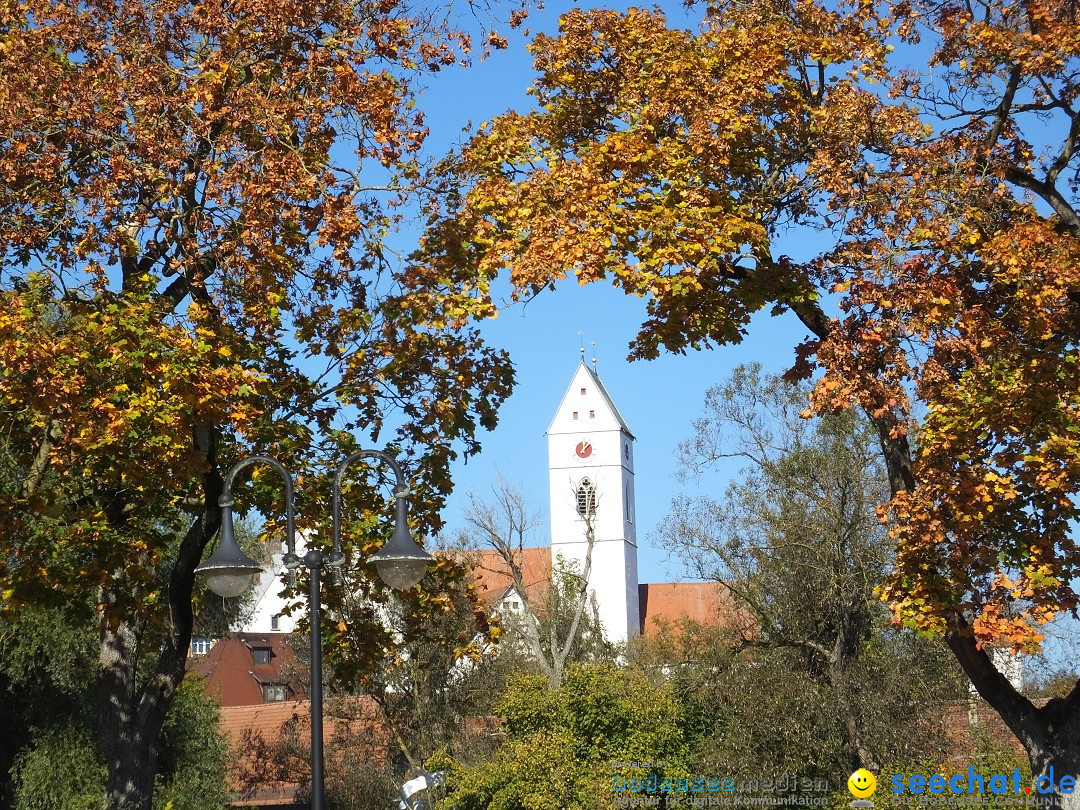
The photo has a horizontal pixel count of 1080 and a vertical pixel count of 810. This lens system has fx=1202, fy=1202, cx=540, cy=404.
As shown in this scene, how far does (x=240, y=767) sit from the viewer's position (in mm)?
37906

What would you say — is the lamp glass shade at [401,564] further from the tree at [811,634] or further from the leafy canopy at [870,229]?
the tree at [811,634]

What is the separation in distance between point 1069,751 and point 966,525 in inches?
91.3

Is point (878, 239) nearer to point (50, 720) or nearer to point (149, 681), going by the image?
point (149, 681)

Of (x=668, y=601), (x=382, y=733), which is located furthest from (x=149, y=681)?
(x=668, y=601)

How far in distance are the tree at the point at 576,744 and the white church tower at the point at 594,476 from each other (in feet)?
191

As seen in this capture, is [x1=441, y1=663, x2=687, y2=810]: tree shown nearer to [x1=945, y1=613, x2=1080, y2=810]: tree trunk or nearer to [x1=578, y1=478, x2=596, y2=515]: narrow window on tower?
[x1=945, y1=613, x2=1080, y2=810]: tree trunk

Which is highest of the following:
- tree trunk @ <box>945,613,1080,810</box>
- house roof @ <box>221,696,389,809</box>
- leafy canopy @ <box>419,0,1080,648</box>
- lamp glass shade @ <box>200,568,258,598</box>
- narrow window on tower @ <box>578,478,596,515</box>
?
narrow window on tower @ <box>578,478,596,515</box>

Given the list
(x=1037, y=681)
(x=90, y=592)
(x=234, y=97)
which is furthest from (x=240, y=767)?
(x=234, y=97)

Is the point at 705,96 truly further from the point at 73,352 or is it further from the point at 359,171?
the point at 73,352

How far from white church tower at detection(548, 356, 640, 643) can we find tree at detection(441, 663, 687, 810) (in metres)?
58.1

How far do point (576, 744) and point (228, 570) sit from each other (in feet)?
64.0

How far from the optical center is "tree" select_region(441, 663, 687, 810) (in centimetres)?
2380

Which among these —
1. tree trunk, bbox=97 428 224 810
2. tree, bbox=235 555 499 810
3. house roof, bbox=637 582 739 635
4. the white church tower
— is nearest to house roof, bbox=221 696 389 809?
tree, bbox=235 555 499 810

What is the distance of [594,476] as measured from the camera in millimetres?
88812
